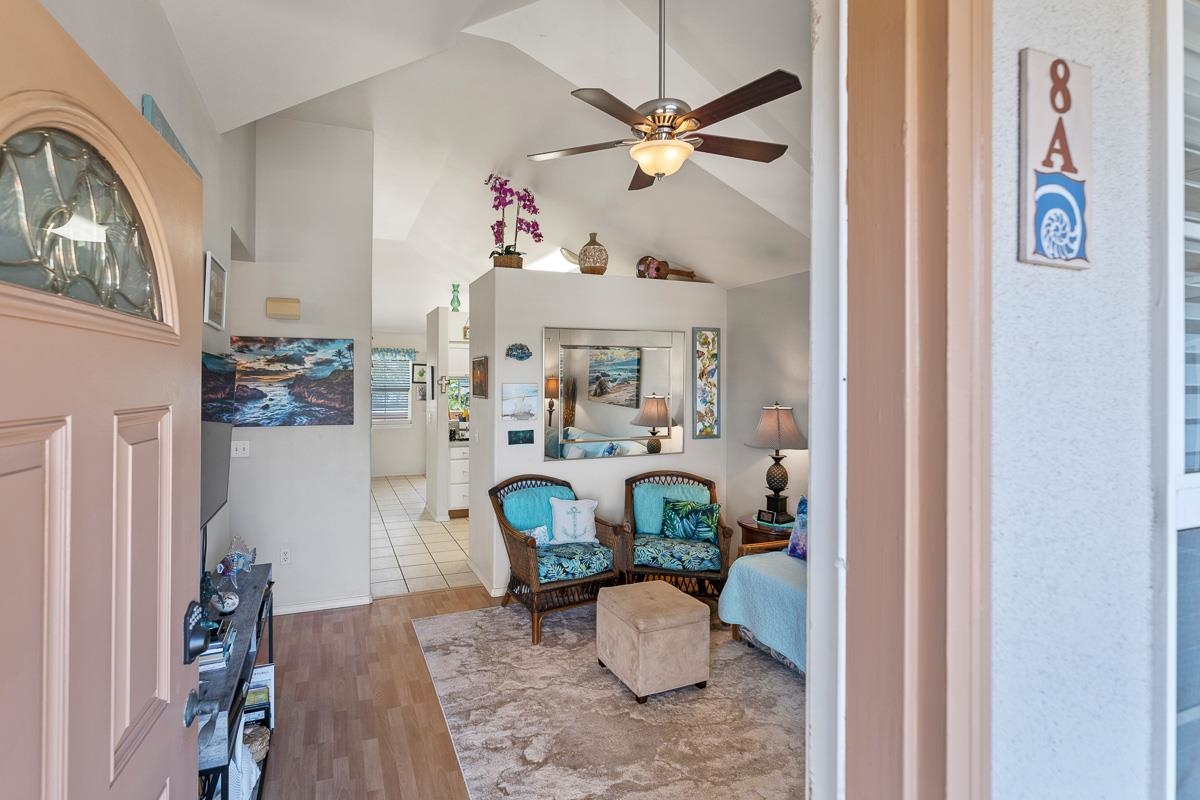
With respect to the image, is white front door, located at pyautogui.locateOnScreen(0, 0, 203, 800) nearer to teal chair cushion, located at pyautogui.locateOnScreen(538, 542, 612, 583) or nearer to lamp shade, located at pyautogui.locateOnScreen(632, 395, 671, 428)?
teal chair cushion, located at pyautogui.locateOnScreen(538, 542, 612, 583)

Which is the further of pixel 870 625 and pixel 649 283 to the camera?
pixel 649 283

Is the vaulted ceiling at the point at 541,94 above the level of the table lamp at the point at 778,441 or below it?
above

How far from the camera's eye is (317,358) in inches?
155

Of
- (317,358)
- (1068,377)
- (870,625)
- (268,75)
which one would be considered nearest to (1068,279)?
(1068,377)

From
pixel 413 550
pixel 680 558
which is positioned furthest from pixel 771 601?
pixel 413 550

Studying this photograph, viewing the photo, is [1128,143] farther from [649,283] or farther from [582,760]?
[649,283]

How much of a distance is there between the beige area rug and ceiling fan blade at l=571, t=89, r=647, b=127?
252 cm

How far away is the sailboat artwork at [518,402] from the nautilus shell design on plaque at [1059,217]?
3793mm

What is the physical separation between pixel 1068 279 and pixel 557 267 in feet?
19.2

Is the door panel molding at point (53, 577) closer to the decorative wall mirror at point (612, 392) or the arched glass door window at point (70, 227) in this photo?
the arched glass door window at point (70, 227)

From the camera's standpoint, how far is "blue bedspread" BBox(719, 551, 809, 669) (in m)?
2.94

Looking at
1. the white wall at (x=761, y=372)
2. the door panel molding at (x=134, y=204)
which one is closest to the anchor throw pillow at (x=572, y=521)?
the white wall at (x=761, y=372)

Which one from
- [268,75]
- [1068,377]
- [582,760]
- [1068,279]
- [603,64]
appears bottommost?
[582,760]

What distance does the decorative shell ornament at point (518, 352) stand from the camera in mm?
4230
